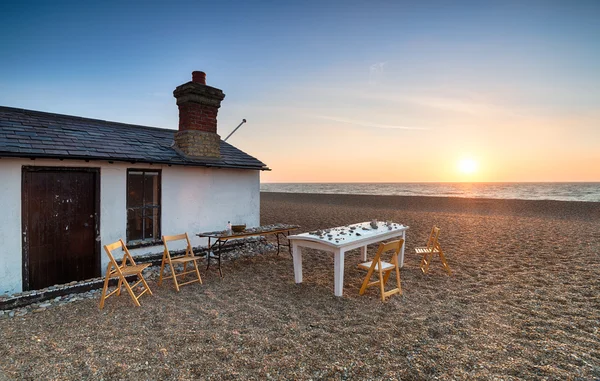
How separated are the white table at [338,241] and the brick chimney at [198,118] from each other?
3860 millimetres

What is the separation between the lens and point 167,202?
22.9ft

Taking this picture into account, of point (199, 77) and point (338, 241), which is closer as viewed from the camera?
point (338, 241)

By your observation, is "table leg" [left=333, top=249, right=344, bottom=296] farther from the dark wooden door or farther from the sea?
the sea

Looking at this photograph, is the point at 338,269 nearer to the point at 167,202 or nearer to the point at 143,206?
the point at 167,202

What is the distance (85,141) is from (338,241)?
5618 mm

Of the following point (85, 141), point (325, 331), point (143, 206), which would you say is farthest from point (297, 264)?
point (85, 141)

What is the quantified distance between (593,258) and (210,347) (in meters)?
9.18

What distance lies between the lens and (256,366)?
3.00 metres

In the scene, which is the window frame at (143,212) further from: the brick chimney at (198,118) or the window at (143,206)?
the brick chimney at (198,118)

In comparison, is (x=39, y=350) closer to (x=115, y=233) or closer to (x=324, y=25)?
(x=115, y=233)

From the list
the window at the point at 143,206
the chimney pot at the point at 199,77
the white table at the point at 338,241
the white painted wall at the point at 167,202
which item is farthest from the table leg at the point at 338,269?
the chimney pot at the point at 199,77

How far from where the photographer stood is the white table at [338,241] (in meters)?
4.87

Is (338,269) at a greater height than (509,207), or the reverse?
(338,269)

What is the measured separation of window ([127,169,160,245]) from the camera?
257 inches
